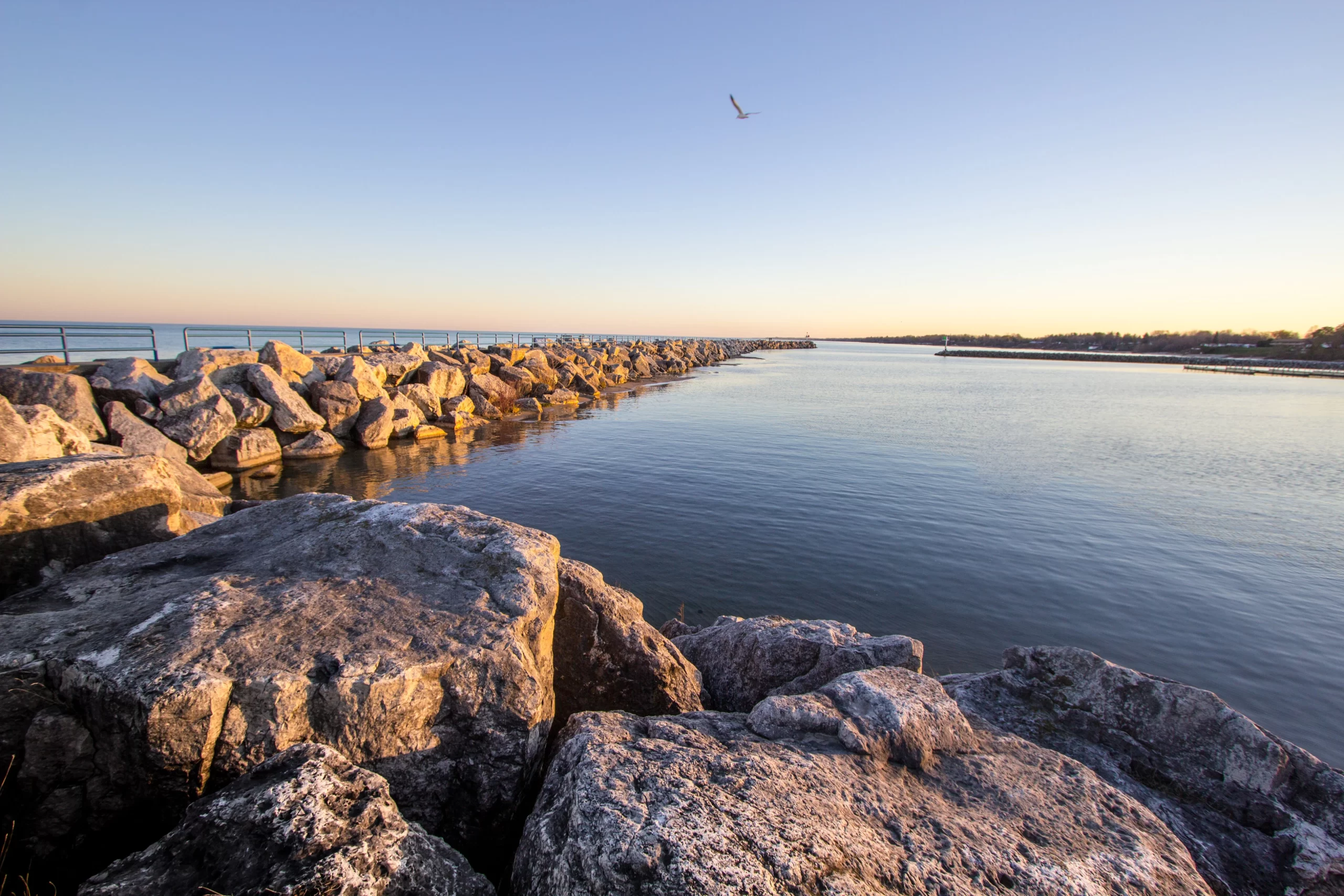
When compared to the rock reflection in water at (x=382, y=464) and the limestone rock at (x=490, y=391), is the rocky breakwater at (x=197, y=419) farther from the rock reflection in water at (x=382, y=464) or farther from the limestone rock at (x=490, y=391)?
the rock reflection in water at (x=382, y=464)

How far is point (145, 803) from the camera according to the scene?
3.02 m

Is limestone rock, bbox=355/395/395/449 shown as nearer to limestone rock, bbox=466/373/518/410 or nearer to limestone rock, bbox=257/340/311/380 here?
limestone rock, bbox=257/340/311/380

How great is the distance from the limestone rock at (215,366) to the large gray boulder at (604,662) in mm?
20637

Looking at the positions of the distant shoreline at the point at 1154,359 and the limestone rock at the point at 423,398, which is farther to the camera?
the distant shoreline at the point at 1154,359

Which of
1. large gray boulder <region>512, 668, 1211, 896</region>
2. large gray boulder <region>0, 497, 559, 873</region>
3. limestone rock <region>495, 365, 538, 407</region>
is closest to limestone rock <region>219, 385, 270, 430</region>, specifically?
limestone rock <region>495, 365, 538, 407</region>

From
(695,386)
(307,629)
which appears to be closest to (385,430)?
(307,629)

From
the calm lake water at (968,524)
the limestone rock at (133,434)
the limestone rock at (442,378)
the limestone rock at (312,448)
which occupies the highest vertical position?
the limestone rock at (442,378)

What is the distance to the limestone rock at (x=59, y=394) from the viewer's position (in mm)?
12562

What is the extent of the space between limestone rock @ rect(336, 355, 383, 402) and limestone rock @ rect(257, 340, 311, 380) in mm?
1096

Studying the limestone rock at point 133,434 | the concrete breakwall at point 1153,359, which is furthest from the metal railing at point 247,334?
the concrete breakwall at point 1153,359

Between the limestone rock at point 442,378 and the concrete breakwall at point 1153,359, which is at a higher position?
the concrete breakwall at point 1153,359

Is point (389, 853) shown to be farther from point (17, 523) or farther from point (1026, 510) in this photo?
point (1026, 510)

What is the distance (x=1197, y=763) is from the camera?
4.33 meters

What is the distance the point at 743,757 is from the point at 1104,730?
374cm
